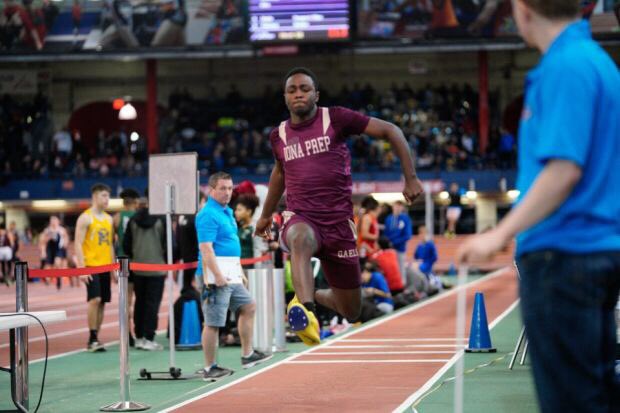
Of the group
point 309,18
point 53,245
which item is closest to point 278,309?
point 53,245

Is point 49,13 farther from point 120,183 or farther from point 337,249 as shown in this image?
point 337,249

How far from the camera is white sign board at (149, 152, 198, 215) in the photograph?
41.4 feet

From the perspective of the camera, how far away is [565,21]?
3979mm

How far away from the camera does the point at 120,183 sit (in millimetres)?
42750

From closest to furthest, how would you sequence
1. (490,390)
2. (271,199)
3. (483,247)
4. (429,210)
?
(483,247), (271,199), (490,390), (429,210)

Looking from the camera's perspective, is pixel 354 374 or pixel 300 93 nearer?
pixel 300 93

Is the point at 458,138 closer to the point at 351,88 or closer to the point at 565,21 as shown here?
the point at 351,88

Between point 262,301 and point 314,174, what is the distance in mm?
6450

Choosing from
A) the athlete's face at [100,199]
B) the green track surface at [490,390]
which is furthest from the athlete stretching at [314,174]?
the athlete's face at [100,199]

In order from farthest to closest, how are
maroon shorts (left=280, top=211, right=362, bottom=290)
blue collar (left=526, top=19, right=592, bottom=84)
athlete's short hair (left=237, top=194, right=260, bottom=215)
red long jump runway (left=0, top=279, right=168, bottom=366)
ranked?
athlete's short hair (left=237, top=194, right=260, bottom=215), red long jump runway (left=0, top=279, right=168, bottom=366), maroon shorts (left=280, top=211, right=362, bottom=290), blue collar (left=526, top=19, right=592, bottom=84)

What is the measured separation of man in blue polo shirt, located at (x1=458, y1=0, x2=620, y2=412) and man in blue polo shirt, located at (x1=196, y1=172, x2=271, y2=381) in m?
7.92

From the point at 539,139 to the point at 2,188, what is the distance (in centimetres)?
4207

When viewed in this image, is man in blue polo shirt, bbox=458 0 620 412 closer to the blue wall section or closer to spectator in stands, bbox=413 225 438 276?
spectator in stands, bbox=413 225 438 276

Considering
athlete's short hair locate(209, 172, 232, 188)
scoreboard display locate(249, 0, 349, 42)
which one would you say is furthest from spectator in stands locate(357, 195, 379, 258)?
scoreboard display locate(249, 0, 349, 42)
